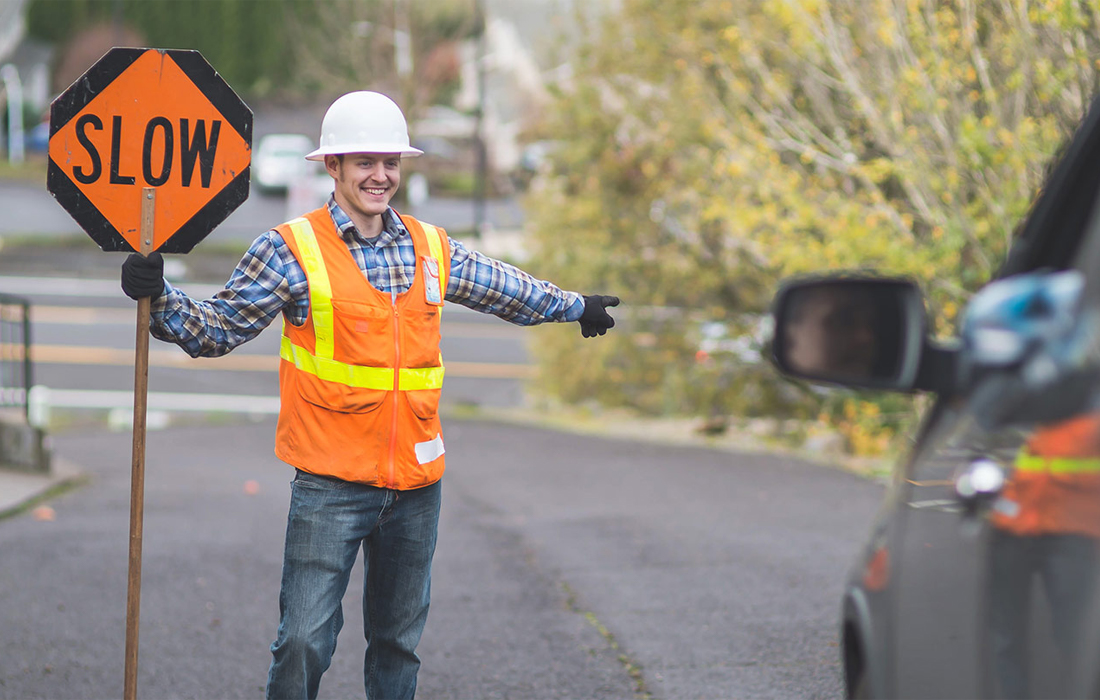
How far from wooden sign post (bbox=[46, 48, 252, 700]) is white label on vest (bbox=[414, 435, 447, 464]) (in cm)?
90

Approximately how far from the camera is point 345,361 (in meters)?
3.69

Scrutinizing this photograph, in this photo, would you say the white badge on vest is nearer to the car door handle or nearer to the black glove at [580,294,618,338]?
the black glove at [580,294,618,338]

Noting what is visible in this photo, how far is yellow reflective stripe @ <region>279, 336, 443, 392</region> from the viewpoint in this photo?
3691 millimetres

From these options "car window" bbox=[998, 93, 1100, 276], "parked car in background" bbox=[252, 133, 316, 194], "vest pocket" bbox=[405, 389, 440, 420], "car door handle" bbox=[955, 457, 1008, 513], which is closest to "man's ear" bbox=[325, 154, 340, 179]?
"vest pocket" bbox=[405, 389, 440, 420]

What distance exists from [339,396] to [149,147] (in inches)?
43.9

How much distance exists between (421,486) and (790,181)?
315 inches

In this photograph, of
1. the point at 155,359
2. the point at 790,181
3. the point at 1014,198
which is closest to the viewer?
the point at 1014,198

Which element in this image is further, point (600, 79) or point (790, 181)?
point (600, 79)

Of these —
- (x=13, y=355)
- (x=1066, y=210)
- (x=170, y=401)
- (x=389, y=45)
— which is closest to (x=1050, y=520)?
(x=1066, y=210)

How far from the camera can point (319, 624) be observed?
12.1 feet

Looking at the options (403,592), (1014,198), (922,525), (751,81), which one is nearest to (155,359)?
(751,81)

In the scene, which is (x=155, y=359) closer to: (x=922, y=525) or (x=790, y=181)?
(x=790, y=181)

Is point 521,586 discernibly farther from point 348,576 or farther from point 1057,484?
point 1057,484

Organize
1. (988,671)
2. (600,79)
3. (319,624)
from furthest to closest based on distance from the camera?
(600,79), (319,624), (988,671)
